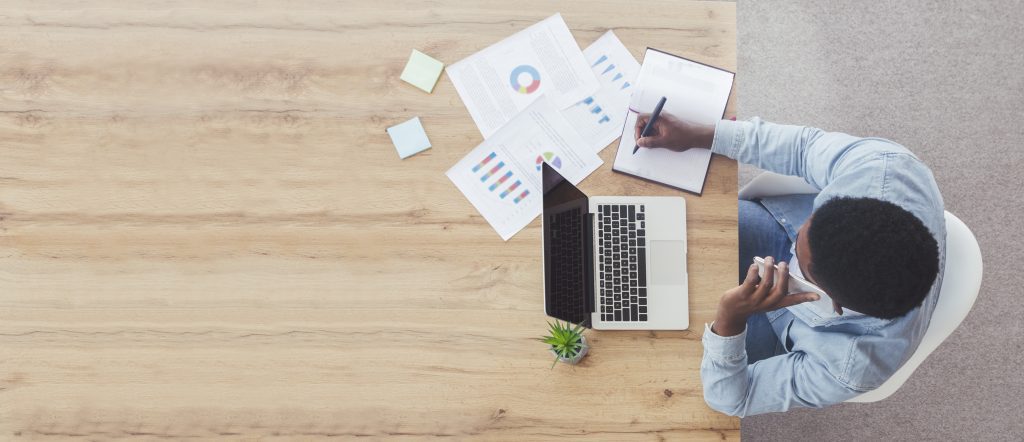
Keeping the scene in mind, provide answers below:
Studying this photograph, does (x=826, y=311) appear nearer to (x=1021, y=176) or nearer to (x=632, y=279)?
(x=632, y=279)

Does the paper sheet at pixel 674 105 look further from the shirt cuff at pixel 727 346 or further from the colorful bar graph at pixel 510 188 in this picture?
the shirt cuff at pixel 727 346

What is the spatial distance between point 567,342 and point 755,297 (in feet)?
1.13

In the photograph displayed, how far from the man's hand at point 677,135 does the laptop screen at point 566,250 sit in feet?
0.61

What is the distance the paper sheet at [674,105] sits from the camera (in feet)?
4.23

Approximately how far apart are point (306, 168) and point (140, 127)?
1.14 ft

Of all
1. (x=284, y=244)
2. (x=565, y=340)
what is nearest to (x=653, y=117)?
(x=565, y=340)

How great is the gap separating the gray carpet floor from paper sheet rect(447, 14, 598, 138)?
3.10 feet

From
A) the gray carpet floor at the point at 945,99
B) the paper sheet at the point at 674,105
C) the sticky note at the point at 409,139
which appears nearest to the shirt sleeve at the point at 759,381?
the paper sheet at the point at 674,105

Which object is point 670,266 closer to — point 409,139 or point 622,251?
point 622,251

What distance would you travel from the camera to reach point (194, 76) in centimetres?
130

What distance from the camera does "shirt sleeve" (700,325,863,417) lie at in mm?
1168

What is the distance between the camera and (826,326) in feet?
3.98

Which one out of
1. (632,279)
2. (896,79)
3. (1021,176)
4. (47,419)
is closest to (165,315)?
(47,419)

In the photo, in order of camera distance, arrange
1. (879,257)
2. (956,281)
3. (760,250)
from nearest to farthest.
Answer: (879,257)
(956,281)
(760,250)
